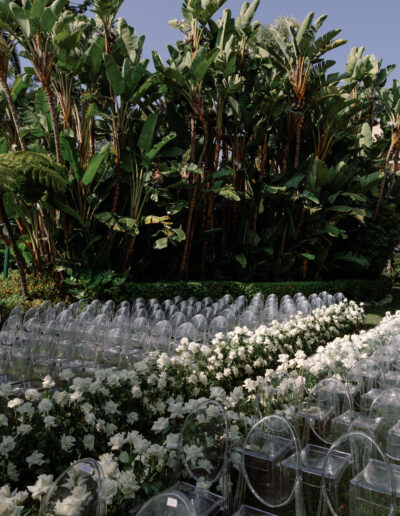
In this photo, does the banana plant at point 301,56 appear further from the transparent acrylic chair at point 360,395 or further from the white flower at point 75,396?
the white flower at point 75,396

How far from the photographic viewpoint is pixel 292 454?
2131mm

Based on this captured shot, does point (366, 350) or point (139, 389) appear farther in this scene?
point (366, 350)

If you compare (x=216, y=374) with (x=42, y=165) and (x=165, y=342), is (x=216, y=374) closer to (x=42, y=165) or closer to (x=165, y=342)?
(x=165, y=342)

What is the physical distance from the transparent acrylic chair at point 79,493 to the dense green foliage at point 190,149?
6098mm

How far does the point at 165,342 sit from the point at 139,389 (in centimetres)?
183

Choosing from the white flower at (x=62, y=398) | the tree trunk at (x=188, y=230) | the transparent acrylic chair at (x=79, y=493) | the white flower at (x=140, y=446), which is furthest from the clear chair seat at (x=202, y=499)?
the tree trunk at (x=188, y=230)

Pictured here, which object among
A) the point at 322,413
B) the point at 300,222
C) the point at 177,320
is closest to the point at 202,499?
the point at 322,413

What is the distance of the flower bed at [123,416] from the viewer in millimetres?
2213

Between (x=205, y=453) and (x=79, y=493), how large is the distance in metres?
0.85

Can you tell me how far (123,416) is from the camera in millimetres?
3139

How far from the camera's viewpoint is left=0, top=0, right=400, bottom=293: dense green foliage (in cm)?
820

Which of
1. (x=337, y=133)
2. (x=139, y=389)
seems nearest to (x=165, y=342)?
(x=139, y=389)

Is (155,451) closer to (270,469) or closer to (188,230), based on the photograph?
(270,469)

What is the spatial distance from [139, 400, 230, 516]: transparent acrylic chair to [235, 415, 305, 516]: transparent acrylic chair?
11 centimetres
